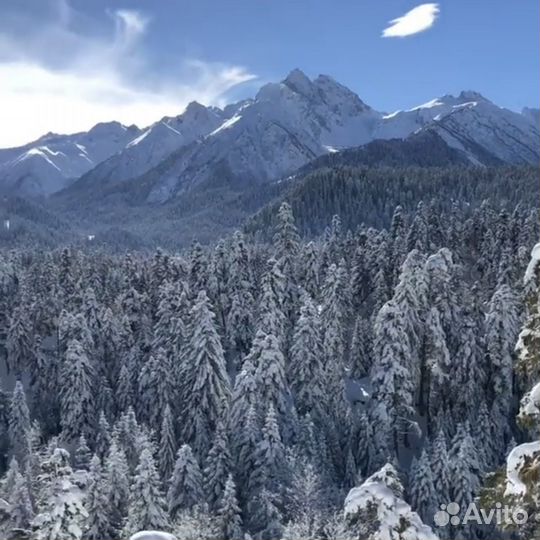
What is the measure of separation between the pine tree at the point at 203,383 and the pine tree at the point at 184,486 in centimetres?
828

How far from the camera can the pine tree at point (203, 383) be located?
51969 mm

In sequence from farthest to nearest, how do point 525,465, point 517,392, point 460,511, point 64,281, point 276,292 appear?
1. point 64,281
2. point 276,292
3. point 517,392
4. point 460,511
5. point 525,465

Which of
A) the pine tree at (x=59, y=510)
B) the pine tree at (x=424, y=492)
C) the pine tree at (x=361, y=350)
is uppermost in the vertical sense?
the pine tree at (x=59, y=510)

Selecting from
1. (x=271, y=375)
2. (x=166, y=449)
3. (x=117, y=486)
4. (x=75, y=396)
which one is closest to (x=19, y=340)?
(x=75, y=396)

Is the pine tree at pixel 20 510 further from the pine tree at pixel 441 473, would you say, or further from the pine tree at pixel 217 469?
the pine tree at pixel 441 473

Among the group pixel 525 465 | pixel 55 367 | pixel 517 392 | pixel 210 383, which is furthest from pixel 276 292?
pixel 525 465

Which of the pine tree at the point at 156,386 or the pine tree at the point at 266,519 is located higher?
the pine tree at the point at 156,386

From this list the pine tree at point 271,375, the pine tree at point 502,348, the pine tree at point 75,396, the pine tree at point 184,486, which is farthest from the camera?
the pine tree at point 75,396

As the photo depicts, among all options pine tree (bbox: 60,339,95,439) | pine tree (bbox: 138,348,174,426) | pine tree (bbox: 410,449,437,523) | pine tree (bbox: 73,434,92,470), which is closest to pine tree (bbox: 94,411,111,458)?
pine tree (bbox: 73,434,92,470)

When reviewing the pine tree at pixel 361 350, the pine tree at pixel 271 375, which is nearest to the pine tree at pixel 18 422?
the pine tree at pixel 271 375

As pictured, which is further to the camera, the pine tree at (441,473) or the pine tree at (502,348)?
the pine tree at (502,348)

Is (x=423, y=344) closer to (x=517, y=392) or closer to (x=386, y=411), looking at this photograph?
(x=386, y=411)

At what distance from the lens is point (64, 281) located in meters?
85.4

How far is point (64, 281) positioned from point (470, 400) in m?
59.1
